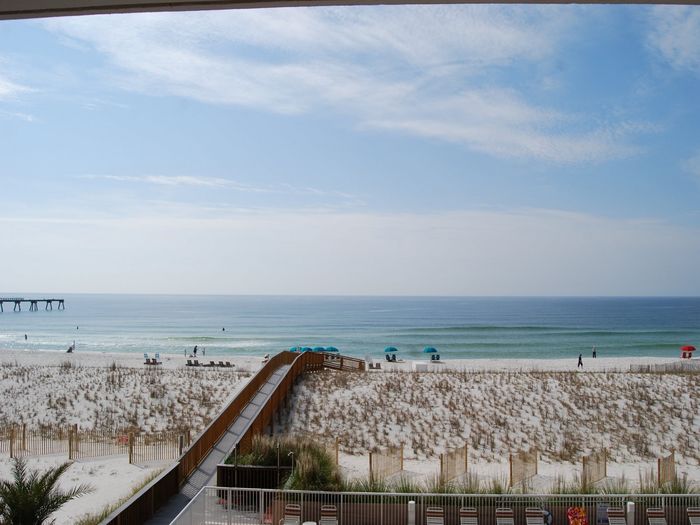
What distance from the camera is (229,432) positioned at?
1941 centimetres

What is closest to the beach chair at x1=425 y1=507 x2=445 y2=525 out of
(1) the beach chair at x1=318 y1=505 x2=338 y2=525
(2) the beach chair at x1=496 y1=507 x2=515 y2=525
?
(2) the beach chair at x1=496 y1=507 x2=515 y2=525

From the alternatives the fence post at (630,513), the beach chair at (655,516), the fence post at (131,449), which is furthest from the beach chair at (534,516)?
the fence post at (131,449)

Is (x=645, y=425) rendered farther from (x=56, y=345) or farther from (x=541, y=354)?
(x=56, y=345)

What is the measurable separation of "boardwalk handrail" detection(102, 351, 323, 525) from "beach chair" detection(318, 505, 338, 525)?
3425mm

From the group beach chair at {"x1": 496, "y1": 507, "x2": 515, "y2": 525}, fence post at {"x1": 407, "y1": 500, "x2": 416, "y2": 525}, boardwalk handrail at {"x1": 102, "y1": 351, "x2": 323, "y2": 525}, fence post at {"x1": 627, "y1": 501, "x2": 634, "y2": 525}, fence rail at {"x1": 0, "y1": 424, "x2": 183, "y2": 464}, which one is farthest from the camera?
fence rail at {"x1": 0, "y1": 424, "x2": 183, "y2": 464}

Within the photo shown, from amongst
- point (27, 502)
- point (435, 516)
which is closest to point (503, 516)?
point (435, 516)

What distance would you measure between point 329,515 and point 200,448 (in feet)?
18.8

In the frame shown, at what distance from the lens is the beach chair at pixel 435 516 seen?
1211 centimetres

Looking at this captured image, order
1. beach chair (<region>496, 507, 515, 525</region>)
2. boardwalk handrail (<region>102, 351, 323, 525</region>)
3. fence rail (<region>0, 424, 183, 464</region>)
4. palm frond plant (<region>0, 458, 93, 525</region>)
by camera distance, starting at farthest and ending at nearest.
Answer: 1. fence rail (<region>0, 424, 183, 464</region>)
2. beach chair (<region>496, 507, 515, 525</region>)
3. boardwalk handrail (<region>102, 351, 323, 525</region>)
4. palm frond plant (<region>0, 458, 93, 525</region>)

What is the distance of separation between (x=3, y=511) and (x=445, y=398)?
19.4m

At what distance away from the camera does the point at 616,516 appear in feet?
40.1

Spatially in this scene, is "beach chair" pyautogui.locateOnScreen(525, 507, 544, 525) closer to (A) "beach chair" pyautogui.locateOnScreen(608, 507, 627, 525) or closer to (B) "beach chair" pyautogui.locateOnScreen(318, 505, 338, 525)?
(A) "beach chair" pyautogui.locateOnScreen(608, 507, 627, 525)

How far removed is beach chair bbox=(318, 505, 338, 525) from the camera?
478 inches

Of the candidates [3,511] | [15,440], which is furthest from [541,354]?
[3,511]
